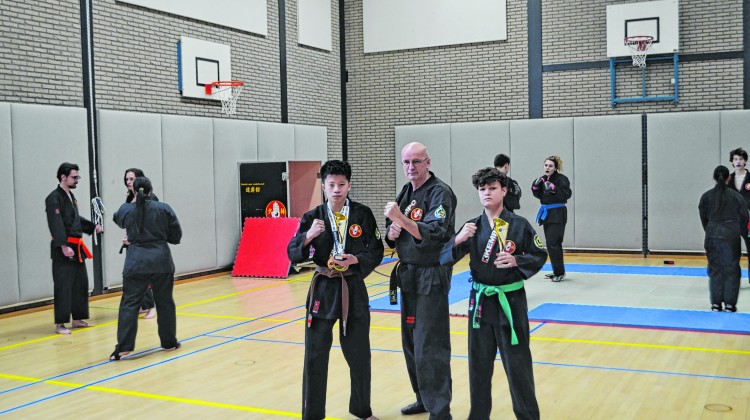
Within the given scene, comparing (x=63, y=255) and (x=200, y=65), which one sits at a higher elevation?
(x=200, y=65)

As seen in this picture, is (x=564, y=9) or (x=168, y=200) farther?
(x=564, y=9)

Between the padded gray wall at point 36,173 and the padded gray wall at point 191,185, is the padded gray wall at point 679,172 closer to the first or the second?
the padded gray wall at point 191,185

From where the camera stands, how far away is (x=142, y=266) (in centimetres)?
757

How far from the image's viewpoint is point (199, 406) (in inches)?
235

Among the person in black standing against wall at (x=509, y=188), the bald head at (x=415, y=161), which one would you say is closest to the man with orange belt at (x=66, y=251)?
the bald head at (x=415, y=161)

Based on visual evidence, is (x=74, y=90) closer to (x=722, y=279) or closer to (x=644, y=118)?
(x=722, y=279)

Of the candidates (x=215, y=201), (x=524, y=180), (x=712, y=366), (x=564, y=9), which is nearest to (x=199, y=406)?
(x=712, y=366)

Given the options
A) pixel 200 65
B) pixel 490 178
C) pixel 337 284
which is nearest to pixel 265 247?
pixel 200 65

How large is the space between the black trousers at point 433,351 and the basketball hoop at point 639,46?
11635 mm

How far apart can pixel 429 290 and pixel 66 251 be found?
5.48 meters

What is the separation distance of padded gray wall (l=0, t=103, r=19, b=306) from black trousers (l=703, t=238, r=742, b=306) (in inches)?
353

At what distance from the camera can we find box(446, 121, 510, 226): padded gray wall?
648 inches

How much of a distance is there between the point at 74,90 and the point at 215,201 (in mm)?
3442

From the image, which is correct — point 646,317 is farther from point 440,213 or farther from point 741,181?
point 440,213
